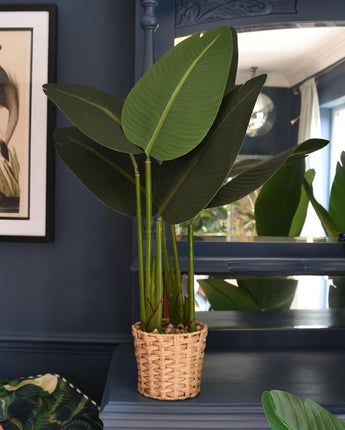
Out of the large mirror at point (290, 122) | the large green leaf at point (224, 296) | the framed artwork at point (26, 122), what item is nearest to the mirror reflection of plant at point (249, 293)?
the large green leaf at point (224, 296)

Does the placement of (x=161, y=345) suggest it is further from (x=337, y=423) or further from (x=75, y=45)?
(x=75, y=45)

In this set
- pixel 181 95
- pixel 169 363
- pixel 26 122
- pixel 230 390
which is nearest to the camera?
pixel 181 95

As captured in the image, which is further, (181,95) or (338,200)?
(338,200)

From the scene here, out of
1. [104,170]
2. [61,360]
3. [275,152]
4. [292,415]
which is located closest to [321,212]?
[275,152]

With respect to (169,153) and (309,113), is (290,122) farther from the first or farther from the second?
(169,153)

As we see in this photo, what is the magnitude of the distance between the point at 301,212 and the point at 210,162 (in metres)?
0.63

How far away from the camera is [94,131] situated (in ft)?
4.11

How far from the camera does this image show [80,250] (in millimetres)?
1931

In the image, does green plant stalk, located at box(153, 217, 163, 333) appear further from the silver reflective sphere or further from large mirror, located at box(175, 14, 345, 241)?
the silver reflective sphere

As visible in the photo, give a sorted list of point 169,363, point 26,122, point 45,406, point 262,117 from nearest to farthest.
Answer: point 169,363, point 45,406, point 262,117, point 26,122

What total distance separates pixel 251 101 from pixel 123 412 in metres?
0.81

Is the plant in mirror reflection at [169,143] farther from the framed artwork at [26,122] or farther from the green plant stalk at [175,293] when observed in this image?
the framed artwork at [26,122]

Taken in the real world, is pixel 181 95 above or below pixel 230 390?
above

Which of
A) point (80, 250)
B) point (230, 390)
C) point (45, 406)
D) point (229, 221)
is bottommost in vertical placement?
point (45, 406)
